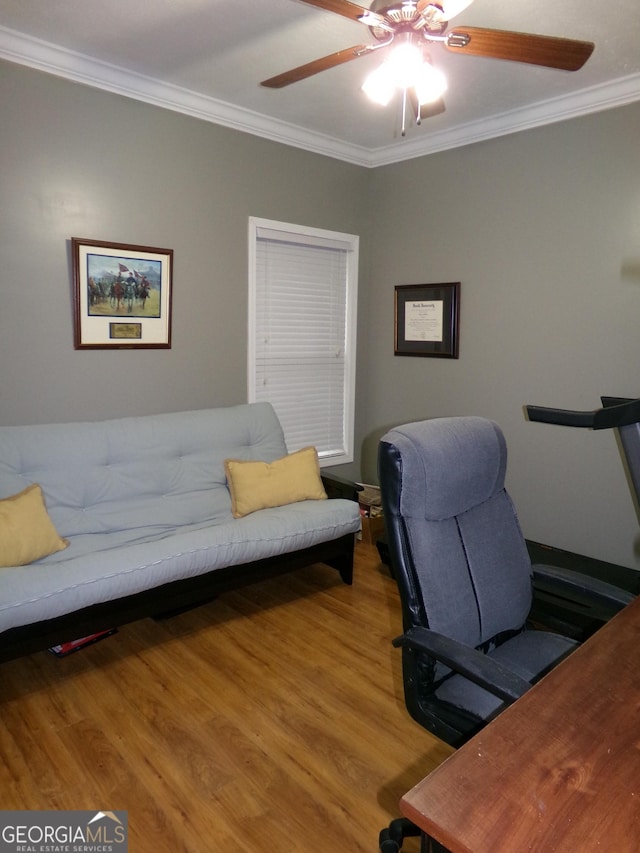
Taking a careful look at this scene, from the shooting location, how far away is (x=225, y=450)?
11.1ft

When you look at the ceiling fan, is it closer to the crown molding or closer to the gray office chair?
the gray office chair

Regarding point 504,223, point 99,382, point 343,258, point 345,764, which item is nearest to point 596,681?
point 345,764

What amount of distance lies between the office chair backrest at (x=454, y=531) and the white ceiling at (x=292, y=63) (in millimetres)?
1797

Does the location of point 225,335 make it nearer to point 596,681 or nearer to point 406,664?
point 406,664

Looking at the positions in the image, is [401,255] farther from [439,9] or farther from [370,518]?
[439,9]

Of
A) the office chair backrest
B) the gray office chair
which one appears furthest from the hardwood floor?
the office chair backrest

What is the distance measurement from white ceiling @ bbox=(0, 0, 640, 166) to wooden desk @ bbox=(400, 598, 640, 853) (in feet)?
8.02

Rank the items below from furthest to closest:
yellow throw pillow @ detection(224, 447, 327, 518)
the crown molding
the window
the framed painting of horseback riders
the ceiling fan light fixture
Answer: the window
yellow throw pillow @ detection(224, 447, 327, 518)
the framed painting of horseback riders
the crown molding
the ceiling fan light fixture

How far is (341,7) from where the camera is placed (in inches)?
66.1

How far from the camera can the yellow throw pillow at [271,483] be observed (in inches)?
126

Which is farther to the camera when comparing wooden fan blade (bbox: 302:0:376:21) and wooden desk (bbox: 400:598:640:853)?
wooden fan blade (bbox: 302:0:376:21)

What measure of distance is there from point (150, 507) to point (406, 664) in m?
1.85

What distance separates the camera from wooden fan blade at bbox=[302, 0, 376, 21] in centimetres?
165

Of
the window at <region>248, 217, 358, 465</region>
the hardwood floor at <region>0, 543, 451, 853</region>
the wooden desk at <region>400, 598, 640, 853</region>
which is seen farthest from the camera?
the window at <region>248, 217, 358, 465</region>
